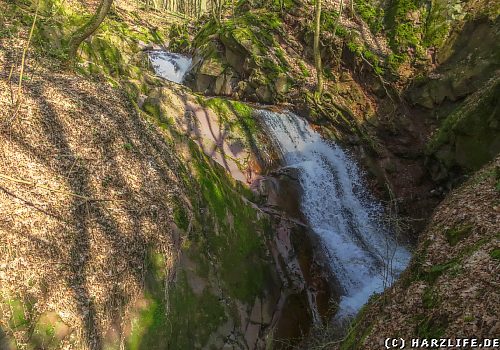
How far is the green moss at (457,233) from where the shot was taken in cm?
602

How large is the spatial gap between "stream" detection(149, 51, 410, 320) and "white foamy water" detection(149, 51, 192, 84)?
10.1 meters

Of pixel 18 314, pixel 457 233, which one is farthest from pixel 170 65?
pixel 457 233

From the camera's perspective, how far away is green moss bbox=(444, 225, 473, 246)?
19.8ft

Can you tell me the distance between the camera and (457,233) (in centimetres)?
624

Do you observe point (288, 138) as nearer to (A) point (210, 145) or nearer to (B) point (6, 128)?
(A) point (210, 145)

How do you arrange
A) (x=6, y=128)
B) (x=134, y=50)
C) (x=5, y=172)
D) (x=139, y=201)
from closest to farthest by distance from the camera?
(x=5, y=172)
(x=6, y=128)
(x=139, y=201)
(x=134, y=50)

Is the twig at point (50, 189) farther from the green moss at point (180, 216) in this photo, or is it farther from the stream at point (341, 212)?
the stream at point (341, 212)

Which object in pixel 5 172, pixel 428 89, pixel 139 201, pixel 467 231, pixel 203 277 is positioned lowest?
pixel 203 277

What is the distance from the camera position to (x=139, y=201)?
7359mm

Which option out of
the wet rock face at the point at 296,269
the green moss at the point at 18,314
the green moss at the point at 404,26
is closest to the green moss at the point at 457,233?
the wet rock face at the point at 296,269

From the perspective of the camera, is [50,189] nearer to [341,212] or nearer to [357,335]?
[357,335]

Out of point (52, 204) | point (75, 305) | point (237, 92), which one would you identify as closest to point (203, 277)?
point (75, 305)

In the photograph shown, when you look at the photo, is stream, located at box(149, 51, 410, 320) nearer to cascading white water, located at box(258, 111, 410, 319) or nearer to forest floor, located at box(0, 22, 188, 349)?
cascading white water, located at box(258, 111, 410, 319)

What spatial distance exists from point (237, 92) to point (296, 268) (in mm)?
11757
